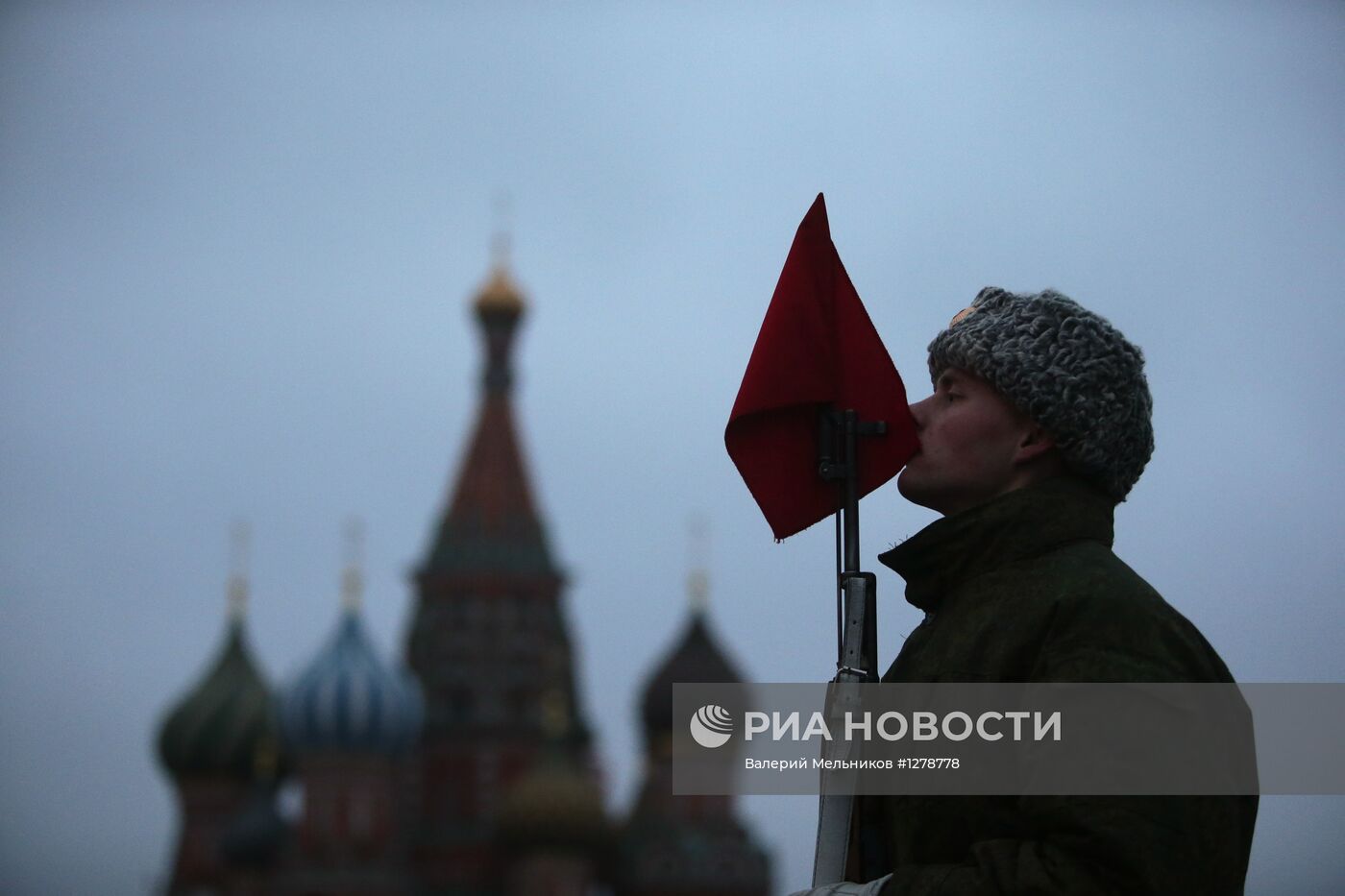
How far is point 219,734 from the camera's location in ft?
111

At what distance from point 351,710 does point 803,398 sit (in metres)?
30.2

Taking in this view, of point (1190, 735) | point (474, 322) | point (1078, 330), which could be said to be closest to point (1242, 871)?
point (1190, 735)

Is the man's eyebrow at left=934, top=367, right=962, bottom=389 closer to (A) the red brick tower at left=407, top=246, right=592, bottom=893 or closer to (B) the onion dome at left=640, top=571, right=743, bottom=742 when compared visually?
(B) the onion dome at left=640, top=571, right=743, bottom=742

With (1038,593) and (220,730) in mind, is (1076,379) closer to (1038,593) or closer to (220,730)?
(1038,593)

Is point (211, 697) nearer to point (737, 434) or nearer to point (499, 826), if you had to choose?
point (499, 826)

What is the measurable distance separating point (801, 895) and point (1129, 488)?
58 cm

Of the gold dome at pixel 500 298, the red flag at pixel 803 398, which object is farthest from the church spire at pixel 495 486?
the red flag at pixel 803 398

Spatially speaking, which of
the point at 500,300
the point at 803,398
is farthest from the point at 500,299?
the point at 803,398

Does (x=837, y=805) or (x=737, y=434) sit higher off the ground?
(x=737, y=434)

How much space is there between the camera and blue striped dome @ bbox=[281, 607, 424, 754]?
31.9 m

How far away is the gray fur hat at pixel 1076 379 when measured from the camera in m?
2.29

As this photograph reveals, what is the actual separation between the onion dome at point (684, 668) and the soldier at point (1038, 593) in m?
29.2

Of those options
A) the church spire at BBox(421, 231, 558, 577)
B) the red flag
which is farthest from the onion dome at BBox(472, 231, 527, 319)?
the red flag

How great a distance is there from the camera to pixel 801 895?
2189mm
